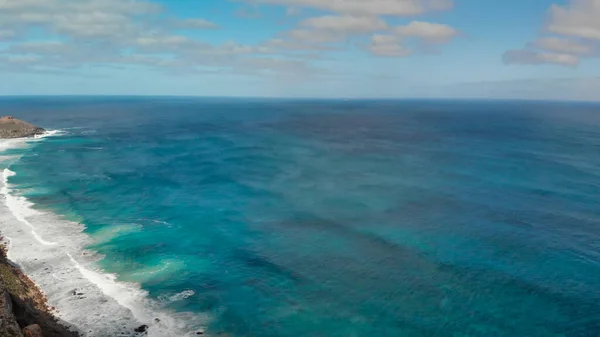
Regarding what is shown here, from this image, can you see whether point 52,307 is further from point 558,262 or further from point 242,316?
point 558,262

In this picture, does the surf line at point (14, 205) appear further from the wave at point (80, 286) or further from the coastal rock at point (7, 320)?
→ the coastal rock at point (7, 320)

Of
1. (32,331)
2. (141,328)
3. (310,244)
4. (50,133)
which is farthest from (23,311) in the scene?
(50,133)

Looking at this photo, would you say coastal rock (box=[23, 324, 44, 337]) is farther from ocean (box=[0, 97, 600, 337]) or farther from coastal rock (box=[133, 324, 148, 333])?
coastal rock (box=[133, 324, 148, 333])

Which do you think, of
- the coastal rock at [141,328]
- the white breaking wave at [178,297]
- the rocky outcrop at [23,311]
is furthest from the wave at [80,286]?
the rocky outcrop at [23,311]

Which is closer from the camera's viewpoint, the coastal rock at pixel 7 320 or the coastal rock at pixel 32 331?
the coastal rock at pixel 7 320

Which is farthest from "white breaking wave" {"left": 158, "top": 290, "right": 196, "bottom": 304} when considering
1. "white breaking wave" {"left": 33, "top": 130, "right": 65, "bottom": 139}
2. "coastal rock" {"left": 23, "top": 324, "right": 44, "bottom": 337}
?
"white breaking wave" {"left": 33, "top": 130, "right": 65, "bottom": 139}
